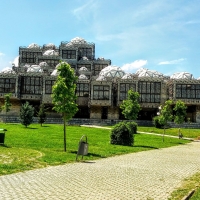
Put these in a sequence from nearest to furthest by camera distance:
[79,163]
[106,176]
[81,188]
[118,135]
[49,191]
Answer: [49,191] → [81,188] → [106,176] → [79,163] → [118,135]

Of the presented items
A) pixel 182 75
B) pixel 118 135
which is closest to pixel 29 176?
pixel 118 135

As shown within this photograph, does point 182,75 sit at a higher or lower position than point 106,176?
higher

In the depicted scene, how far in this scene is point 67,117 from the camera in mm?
22688

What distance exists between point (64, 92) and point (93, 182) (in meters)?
11.6

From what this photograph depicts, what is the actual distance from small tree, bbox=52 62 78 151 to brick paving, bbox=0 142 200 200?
7.38 meters

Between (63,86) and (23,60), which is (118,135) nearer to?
(63,86)

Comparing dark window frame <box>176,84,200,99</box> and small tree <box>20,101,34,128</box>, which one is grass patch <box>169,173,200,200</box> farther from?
dark window frame <box>176,84,200,99</box>

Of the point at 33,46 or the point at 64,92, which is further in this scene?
the point at 33,46

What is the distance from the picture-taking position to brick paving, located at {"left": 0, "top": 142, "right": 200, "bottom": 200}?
364 inches

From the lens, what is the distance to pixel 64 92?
72.3 ft

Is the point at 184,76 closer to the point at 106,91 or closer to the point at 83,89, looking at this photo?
the point at 106,91

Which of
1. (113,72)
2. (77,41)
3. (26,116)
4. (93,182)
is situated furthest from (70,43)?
(93,182)

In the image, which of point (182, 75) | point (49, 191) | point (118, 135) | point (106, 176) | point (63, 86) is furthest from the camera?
point (182, 75)

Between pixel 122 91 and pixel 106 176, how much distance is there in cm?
5757
